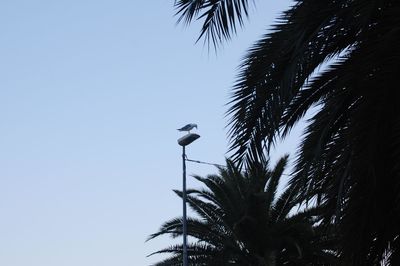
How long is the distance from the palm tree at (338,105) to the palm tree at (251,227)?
1177 centimetres

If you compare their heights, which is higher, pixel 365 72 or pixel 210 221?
pixel 210 221

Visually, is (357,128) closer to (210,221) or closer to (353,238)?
(353,238)

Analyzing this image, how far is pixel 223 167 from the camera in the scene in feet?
71.3

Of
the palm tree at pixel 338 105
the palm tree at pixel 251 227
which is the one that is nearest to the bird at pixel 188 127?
the palm tree at pixel 251 227

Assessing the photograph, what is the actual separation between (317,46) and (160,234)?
1457 centimetres

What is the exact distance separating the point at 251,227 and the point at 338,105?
12.9m

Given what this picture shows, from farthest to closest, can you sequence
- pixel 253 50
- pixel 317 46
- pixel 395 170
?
pixel 253 50, pixel 317 46, pixel 395 170

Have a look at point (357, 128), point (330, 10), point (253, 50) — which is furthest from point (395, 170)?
A: point (253, 50)

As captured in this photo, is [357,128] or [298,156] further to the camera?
[298,156]

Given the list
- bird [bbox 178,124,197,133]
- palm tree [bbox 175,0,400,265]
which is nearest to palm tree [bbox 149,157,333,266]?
bird [bbox 178,124,197,133]

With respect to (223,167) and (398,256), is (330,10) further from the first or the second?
(223,167)

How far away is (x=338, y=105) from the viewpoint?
A: 794 centimetres

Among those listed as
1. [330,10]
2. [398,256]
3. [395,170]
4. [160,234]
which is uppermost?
[160,234]

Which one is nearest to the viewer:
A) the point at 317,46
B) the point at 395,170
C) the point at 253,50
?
the point at 395,170
